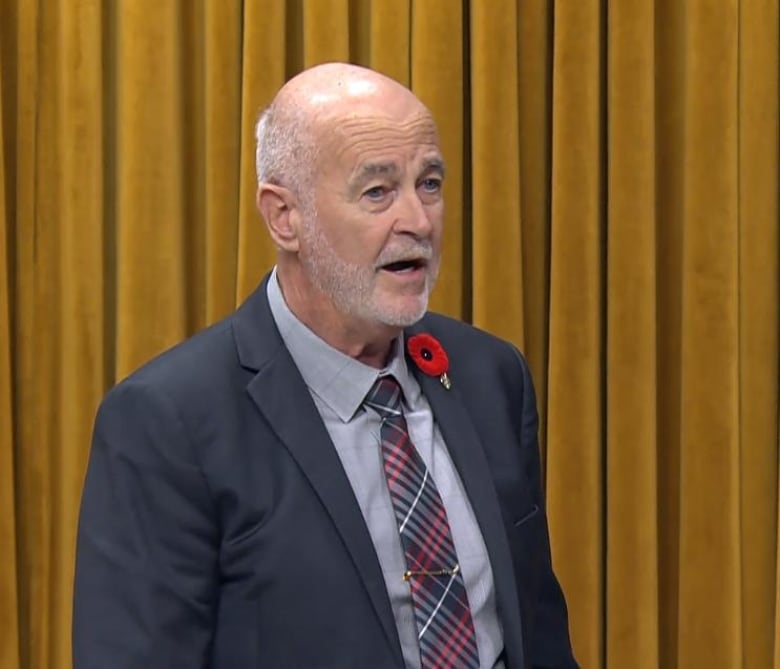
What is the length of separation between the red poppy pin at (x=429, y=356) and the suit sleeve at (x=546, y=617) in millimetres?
132

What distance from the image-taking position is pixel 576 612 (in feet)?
8.20

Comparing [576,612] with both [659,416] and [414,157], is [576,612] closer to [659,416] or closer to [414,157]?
[659,416]

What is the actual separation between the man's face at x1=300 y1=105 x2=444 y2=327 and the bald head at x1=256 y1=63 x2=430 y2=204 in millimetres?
12

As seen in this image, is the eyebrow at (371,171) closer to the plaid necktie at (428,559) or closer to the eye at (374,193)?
the eye at (374,193)

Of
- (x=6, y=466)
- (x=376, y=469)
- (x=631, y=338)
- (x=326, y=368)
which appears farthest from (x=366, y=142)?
(x=6, y=466)

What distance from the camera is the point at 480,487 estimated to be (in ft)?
5.47

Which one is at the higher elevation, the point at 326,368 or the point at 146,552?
the point at 326,368

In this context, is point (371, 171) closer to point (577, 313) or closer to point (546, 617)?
point (546, 617)

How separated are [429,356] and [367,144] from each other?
297 millimetres

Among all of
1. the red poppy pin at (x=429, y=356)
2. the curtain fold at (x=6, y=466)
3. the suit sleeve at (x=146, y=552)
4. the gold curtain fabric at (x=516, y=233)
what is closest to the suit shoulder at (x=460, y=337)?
the red poppy pin at (x=429, y=356)

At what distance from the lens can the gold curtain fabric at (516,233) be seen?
2410 mm

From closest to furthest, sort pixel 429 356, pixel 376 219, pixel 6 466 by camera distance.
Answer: pixel 376 219, pixel 429 356, pixel 6 466

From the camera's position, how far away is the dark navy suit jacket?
1.51 m

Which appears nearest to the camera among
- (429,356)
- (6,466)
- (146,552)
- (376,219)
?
(146,552)
